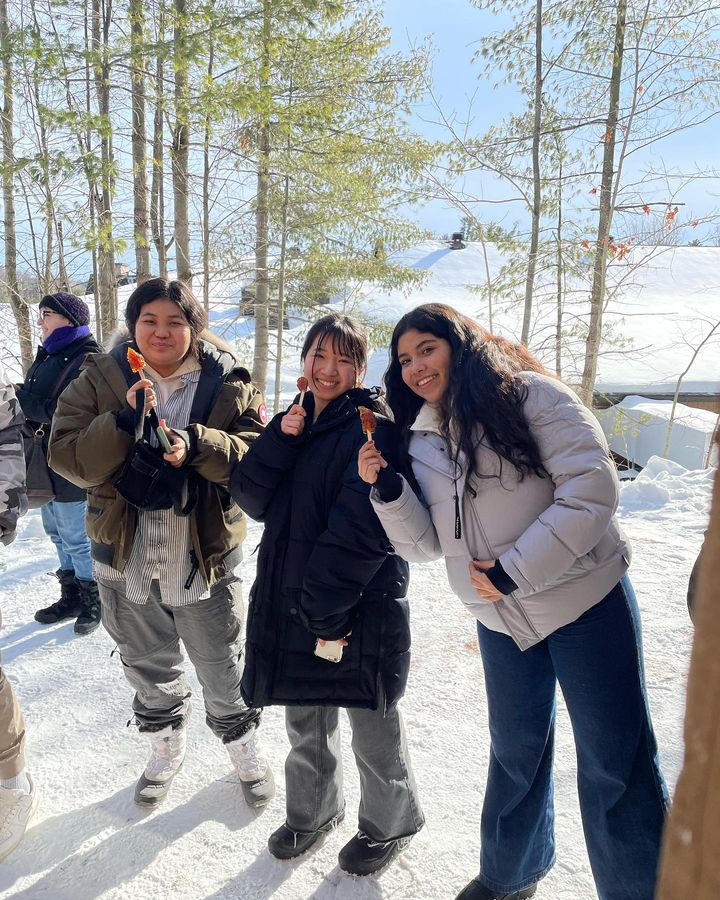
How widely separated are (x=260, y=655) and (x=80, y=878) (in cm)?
104

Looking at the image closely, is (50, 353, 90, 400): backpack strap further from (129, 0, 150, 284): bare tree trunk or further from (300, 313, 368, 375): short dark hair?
(129, 0, 150, 284): bare tree trunk

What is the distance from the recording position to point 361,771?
7.02ft

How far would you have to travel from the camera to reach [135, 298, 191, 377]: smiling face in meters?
2.25

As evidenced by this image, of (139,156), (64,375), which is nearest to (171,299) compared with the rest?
(64,375)

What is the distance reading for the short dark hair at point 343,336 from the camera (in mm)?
2076

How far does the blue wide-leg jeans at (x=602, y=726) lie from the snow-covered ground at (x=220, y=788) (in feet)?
1.13

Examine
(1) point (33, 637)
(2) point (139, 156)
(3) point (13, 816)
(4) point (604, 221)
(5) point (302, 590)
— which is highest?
(2) point (139, 156)

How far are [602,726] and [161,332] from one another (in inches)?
76.4

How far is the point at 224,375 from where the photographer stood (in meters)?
2.40

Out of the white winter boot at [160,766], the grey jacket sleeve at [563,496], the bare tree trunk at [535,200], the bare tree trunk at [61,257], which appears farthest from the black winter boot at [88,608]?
the bare tree trunk at [535,200]

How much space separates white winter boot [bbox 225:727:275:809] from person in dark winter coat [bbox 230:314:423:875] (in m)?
0.30

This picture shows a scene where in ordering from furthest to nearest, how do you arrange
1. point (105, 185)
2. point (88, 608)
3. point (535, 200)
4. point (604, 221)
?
A: point (535, 200) → point (604, 221) → point (105, 185) → point (88, 608)

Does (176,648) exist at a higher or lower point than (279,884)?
higher

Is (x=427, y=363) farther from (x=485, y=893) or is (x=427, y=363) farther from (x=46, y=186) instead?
(x=46, y=186)
